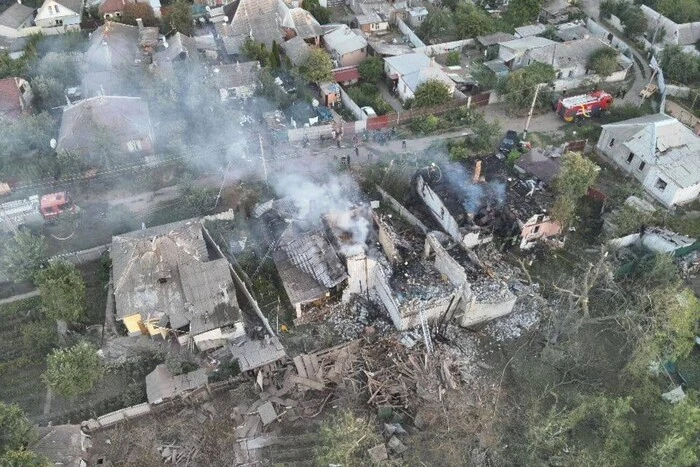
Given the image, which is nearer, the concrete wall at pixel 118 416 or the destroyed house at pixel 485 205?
the concrete wall at pixel 118 416

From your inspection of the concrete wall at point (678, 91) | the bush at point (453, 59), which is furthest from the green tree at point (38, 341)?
the concrete wall at point (678, 91)

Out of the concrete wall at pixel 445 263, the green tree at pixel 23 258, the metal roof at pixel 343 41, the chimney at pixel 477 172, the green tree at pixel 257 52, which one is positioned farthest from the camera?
the metal roof at pixel 343 41

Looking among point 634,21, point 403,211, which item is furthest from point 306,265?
point 634,21

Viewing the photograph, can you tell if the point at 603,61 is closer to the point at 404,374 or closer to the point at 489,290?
the point at 489,290

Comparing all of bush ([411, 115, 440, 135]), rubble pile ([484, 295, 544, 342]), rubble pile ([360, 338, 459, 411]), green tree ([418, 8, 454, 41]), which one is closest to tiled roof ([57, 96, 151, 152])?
bush ([411, 115, 440, 135])

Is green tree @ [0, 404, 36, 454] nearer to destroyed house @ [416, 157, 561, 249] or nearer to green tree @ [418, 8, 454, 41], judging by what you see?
destroyed house @ [416, 157, 561, 249]

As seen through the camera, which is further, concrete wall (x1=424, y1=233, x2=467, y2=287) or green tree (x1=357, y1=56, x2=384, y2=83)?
green tree (x1=357, y1=56, x2=384, y2=83)

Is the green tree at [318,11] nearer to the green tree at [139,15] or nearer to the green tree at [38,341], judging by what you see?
the green tree at [139,15]

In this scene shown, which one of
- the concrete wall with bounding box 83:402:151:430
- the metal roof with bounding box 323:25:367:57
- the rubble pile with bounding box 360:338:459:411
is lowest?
the concrete wall with bounding box 83:402:151:430
